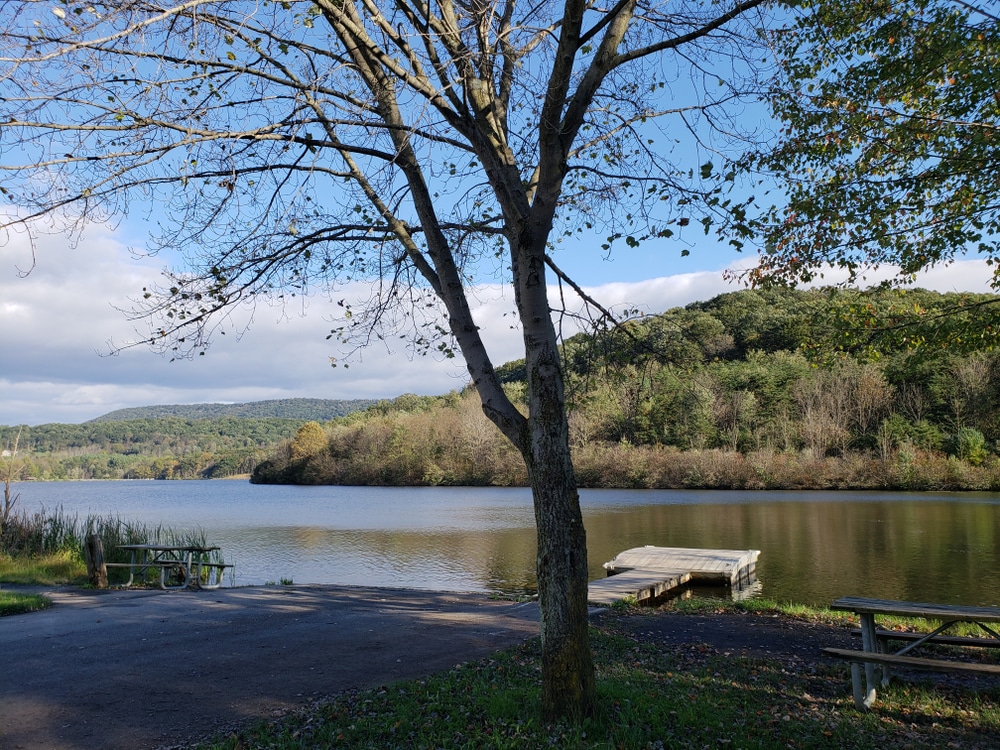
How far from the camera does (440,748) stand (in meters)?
4.41

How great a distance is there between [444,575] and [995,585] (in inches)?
449

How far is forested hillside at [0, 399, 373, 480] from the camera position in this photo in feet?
401

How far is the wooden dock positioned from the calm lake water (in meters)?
0.67

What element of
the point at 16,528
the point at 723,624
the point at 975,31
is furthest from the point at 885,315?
the point at 16,528

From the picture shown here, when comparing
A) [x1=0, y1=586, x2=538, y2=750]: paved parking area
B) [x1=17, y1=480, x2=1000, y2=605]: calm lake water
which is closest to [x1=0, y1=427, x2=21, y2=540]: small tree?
[x1=17, y1=480, x2=1000, y2=605]: calm lake water

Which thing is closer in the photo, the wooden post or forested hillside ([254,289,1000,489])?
the wooden post

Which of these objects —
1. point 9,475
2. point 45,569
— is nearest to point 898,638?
point 45,569

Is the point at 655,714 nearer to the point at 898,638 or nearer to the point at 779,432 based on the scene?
the point at 898,638

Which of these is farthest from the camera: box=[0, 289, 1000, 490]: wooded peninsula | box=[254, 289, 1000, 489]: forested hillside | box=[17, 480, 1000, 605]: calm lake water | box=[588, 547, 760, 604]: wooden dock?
box=[254, 289, 1000, 489]: forested hillside

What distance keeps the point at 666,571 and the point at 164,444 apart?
539 feet

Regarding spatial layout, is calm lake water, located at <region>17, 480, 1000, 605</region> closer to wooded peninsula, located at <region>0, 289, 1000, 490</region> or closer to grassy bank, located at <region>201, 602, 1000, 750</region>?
wooded peninsula, located at <region>0, 289, 1000, 490</region>

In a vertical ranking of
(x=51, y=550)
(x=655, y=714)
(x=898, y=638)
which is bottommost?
(x=51, y=550)

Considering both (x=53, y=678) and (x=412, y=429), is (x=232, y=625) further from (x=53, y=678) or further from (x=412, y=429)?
(x=412, y=429)

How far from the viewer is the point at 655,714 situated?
15.8ft
